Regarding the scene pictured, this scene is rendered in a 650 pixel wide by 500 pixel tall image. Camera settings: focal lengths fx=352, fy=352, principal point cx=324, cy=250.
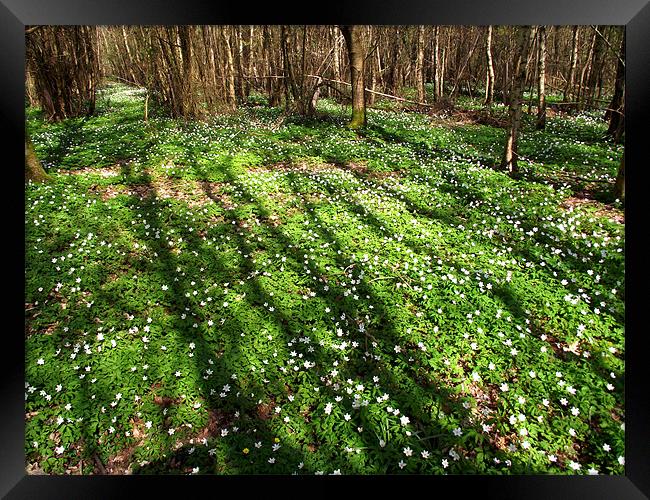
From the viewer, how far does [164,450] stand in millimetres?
2527

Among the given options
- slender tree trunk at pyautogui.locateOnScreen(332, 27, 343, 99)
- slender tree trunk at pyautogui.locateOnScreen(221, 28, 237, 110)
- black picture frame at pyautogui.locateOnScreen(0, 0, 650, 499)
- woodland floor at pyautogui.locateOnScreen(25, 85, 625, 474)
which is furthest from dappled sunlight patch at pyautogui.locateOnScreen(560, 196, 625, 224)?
slender tree trunk at pyautogui.locateOnScreen(221, 28, 237, 110)

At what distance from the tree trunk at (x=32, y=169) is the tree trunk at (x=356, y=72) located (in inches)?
242

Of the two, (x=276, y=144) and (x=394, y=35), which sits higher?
(x=394, y=35)

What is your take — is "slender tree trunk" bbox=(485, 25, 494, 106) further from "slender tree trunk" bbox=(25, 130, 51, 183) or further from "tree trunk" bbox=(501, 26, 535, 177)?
"slender tree trunk" bbox=(25, 130, 51, 183)

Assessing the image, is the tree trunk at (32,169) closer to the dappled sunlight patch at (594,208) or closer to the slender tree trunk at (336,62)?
the slender tree trunk at (336,62)

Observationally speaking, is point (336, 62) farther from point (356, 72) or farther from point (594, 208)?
point (594, 208)

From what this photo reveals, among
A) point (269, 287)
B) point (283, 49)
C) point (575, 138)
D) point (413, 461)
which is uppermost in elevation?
point (283, 49)

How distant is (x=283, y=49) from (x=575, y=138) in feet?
25.8

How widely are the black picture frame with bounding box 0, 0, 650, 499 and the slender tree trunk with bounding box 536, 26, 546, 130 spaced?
19.0 feet

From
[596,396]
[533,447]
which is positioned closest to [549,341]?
[596,396]

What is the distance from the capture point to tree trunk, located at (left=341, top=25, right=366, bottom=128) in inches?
318
